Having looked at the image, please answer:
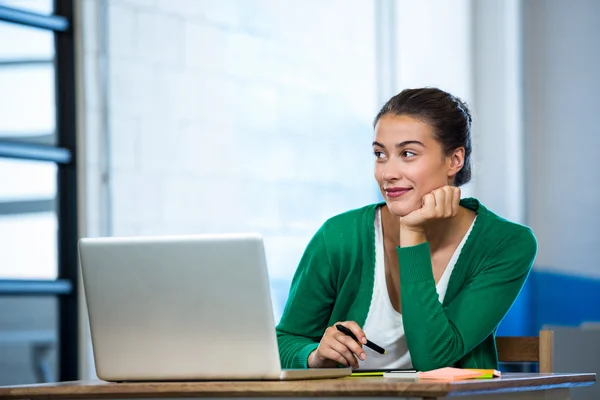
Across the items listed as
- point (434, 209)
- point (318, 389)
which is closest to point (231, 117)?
point (434, 209)

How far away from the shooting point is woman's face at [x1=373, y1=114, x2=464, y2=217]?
6.34 ft

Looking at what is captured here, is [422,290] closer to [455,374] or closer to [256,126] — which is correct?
[455,374]

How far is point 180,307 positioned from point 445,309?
2.20 ft

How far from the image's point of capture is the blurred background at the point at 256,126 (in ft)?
9.37

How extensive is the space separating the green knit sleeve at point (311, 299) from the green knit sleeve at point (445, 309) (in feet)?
0.83

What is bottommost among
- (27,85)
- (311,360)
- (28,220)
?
(311,360)

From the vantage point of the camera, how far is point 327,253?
2.03 m

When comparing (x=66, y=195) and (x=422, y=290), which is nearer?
(x=422, y=290)

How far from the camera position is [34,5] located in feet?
9.40

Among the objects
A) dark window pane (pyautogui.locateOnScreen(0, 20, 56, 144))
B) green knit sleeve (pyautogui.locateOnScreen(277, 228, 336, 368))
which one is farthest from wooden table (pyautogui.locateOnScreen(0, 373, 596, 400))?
dark window pane (pyautogui.locateOnScreen(0, 20, 56, 144))

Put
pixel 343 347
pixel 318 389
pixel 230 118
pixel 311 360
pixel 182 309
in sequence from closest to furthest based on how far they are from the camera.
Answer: pixel 318 389 < pixel 182 309 < pixel 343 347 < pixel 311 360 < pixel 230 118

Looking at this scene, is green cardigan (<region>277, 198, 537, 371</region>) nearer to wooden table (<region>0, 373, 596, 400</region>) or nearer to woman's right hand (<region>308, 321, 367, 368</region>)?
woman's right hand (<region>308, 321, 367, 368</region>)

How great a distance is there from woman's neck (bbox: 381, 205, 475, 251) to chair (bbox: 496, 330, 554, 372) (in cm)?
23

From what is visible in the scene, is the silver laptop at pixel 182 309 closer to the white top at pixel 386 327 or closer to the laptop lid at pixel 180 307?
the laptop lid at pixel 180 307
